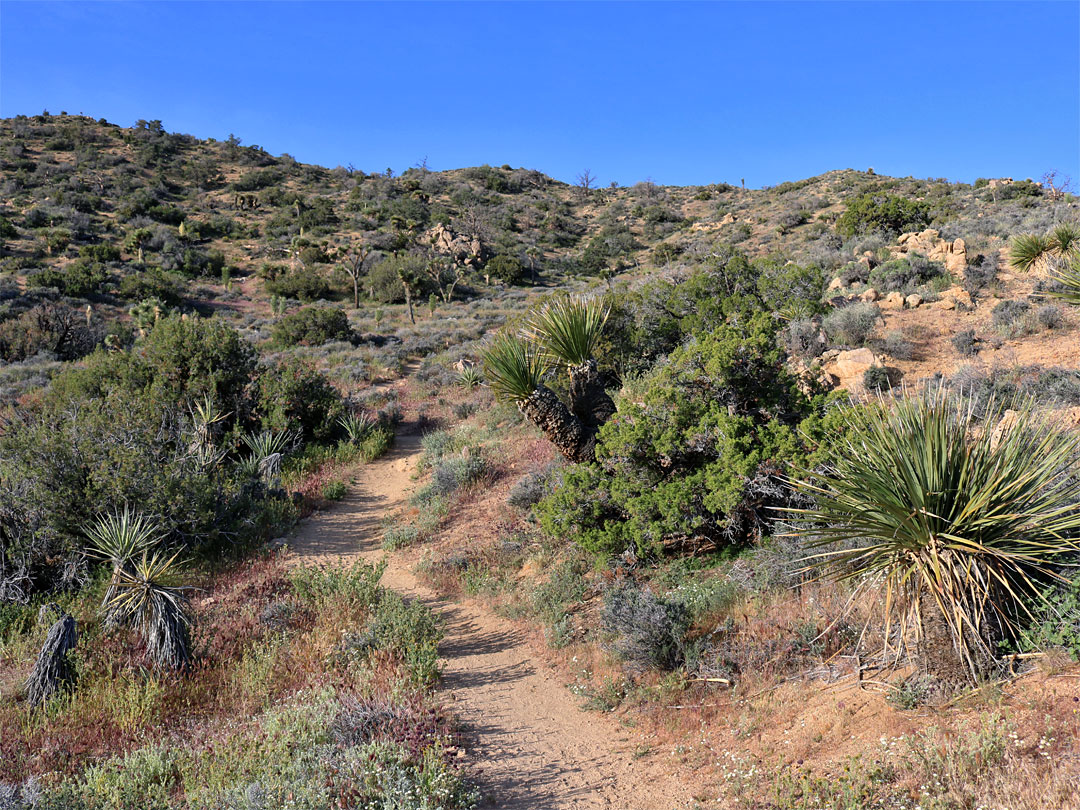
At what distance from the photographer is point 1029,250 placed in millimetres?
11195

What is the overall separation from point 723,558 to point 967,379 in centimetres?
541

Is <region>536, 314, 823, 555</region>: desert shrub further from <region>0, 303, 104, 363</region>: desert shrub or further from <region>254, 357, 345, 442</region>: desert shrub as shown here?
<region>0, 303, 104, 363</region>: desert shrub

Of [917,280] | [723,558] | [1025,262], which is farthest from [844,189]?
[723,558]

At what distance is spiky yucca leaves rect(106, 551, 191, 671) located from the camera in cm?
556

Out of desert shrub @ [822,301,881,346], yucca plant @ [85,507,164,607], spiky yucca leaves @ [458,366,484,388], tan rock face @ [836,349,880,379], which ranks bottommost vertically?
yucca plant @ [85,507,164,607]

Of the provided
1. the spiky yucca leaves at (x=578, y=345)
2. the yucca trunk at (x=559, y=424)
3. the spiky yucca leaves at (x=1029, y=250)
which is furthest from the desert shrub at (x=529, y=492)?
the spiky yucca leaves at (x=1029, y=250)

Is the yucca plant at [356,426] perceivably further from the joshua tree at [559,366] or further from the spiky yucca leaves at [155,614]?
the spiky yucca leaves at [155,614]

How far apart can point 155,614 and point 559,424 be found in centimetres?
489

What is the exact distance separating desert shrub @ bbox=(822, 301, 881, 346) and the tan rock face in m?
1.80

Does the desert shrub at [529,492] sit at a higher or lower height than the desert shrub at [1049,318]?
lower

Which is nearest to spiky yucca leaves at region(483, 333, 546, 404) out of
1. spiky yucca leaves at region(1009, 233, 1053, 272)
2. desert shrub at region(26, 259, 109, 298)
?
spiky yucca leaves at region(1009, 233, 1053, 272)

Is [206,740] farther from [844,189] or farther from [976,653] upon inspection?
[844,189]

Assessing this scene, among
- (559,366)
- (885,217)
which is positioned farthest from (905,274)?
(885,217)

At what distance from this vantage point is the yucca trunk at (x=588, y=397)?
8.75m
